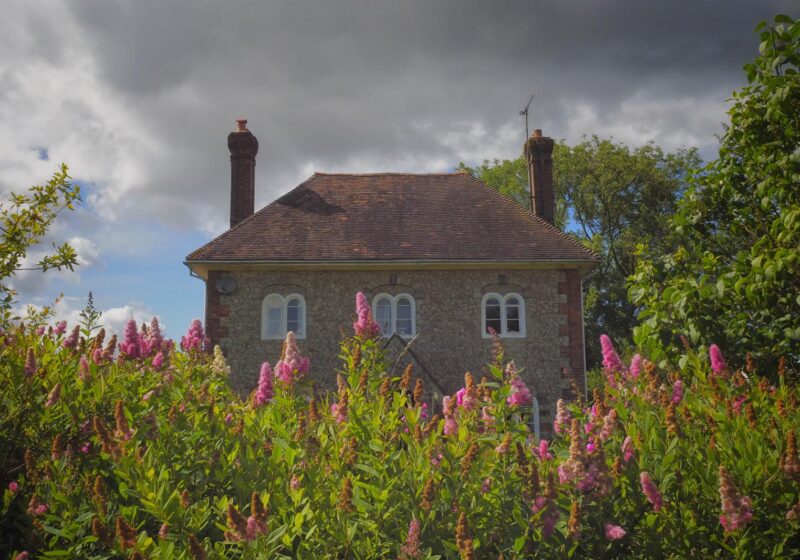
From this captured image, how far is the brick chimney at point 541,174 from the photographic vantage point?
20938mm

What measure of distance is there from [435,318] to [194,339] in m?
12.8

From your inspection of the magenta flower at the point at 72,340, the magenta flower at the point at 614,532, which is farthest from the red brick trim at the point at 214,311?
the magenta flower at the point at 614,532

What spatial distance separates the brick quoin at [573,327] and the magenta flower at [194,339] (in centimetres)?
1328

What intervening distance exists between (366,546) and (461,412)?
886 mm

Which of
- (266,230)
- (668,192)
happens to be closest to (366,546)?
(266,230)

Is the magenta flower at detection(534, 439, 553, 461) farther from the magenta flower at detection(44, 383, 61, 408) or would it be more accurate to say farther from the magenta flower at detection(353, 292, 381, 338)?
the magenta flower at detection(44, 383, 61, 408)

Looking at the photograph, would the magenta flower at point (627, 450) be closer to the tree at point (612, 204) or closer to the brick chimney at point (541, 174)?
the brick chimney at point (541, 174)

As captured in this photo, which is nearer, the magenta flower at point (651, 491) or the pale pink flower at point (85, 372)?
the magenta flower at point (651, 491)

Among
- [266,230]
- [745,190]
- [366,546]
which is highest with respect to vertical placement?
[266,230]

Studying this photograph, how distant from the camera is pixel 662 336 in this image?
21.8ft

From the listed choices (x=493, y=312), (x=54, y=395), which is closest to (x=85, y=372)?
→ (x=54, y=395)

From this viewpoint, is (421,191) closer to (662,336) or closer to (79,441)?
(662,336)

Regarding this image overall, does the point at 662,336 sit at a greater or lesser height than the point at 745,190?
lesser

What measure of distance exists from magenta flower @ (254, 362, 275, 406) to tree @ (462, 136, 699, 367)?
25767 millimetres
